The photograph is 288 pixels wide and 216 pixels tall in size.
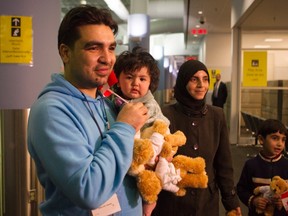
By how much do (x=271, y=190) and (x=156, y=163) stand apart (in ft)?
3.29

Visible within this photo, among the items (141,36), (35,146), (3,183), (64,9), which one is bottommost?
(3,183)

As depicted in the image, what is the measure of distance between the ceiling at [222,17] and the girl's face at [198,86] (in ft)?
9.25

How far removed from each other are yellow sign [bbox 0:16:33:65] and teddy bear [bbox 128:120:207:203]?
Result: 1031 mm

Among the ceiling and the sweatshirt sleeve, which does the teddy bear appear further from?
the ceiling

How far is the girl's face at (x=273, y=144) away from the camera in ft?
7.83

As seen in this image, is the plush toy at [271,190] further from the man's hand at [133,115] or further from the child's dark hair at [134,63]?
the man's hand at [133,115]

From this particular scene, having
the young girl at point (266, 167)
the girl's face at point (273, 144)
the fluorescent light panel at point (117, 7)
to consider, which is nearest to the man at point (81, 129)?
the young girl at point (266, 167)

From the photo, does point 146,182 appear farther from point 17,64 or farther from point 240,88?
point 240,88

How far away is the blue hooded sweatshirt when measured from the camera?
3.22 ft

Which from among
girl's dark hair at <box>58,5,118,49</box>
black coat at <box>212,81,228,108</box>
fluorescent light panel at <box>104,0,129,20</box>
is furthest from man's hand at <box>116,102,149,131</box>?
fluorescent light panel at <box>104,0,129,20</box>

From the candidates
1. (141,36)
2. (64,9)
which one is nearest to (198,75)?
(141,36)

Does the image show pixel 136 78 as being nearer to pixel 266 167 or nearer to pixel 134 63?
pixel 134 63

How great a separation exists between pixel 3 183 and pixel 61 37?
1.27 m

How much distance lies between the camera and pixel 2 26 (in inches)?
82.6
